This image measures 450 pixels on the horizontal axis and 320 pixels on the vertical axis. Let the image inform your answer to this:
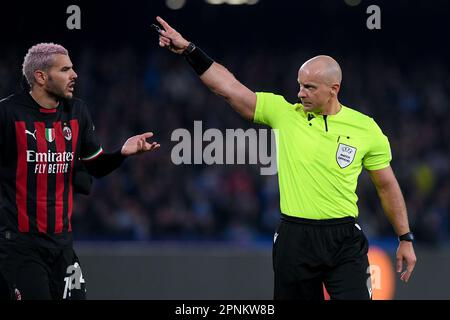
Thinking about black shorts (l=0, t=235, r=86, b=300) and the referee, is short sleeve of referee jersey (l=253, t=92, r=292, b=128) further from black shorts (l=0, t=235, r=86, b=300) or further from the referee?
black shorts (l=0, t=235, r=86, b=300)

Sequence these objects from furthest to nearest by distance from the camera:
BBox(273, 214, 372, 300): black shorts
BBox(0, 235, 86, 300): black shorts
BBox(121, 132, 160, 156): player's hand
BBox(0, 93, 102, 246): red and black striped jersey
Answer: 1. BBox(121, 132, 160, 156): player's hand
2. BBox(273, 214, 372, 300): black shorts
3. BBox(0, 93, 102, 246): red and black striped jersey
4. BBox(0, 235, 86, 300): black shorts

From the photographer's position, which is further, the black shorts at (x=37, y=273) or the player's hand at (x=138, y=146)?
the player's hand at (x=138, y=146)

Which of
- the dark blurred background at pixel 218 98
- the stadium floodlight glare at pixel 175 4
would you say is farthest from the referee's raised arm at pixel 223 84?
the stadium floodlight glare at pixel 175 4

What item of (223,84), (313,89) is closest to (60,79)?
(223,84)

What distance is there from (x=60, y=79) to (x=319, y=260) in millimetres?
1873

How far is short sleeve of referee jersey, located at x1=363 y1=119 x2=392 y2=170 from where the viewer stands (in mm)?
5887

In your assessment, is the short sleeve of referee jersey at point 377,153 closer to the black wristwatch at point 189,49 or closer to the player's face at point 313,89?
the player's face at point 313,89

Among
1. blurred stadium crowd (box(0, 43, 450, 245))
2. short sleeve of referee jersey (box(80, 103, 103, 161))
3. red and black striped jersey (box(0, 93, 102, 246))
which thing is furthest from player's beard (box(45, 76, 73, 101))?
blurred stadium crowd (box(0, 43, 450, 245))

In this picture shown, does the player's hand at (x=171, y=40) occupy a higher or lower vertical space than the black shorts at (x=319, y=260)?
higher

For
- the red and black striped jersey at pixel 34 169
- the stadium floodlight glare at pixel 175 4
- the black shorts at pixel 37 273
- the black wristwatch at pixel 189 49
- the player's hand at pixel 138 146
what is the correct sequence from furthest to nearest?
the stadium floodlight glare at pixel 175 4 → the black wristwatch at pixel 189 49 → the player's hand at pixel 138 146 → the red and black striped jersey at pixel 34 169 → the black shorts at pixel 37 273

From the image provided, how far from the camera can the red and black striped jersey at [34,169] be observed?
18.1 feet

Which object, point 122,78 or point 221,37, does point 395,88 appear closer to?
point 221,37

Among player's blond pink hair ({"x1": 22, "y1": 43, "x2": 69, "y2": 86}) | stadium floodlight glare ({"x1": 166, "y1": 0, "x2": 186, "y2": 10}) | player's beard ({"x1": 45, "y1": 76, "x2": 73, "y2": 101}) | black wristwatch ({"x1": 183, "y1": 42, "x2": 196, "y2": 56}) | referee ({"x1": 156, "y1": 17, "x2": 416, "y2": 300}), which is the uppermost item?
stadium floodlight glare ({"x1": 166, "y1": 0, "x2": 186, "y2": 10})

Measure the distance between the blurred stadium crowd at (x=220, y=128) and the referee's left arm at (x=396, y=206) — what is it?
582 cm
